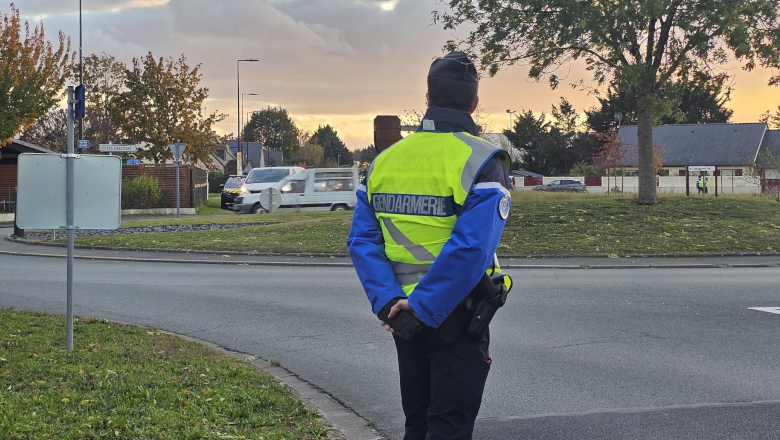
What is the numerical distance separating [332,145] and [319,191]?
142660 millimetres

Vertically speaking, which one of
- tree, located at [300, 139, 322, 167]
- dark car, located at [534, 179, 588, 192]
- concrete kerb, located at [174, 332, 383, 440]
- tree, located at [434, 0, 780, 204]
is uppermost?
tree, located at [300, 139, 322, 167]

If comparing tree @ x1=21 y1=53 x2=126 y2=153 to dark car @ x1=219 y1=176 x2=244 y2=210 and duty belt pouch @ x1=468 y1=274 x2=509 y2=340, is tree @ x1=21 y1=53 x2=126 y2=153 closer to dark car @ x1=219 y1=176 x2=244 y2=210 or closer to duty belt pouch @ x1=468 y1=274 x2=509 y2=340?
dark car @ x1=219 y1=176 x2=244 y2=210

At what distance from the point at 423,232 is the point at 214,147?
43.8 meters

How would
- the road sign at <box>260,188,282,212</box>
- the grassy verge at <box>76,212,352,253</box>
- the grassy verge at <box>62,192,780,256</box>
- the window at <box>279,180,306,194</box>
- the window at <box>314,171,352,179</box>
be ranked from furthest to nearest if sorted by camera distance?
the window at <box>279,180,306,194</box>, the window at <box>314,171,352,179</box>, the road sign at <box>260,188,282,212</box>, the grassy verge at <box>76,212,352,253</box>, the grassy verge at <box>62,192,780,256</box>

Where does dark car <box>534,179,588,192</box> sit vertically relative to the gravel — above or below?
above

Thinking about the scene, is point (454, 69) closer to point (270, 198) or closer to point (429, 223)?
point (429, 223)

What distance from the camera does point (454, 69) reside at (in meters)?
3.21

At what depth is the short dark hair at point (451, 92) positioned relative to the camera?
10.4ft

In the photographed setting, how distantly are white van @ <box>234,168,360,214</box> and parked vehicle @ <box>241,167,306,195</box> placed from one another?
8.41 feet

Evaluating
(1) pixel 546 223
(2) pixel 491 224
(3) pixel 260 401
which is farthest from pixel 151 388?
(1) pixel 546 223

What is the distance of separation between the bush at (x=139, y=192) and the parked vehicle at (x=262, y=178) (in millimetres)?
3909

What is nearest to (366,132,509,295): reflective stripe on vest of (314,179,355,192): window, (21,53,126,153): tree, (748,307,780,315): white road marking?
(748,307,780,315): white road marking

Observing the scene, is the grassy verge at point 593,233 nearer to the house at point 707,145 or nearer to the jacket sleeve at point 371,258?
the jacket sleeve at point 371,258

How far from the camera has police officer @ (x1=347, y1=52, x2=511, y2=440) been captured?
2.89 m
